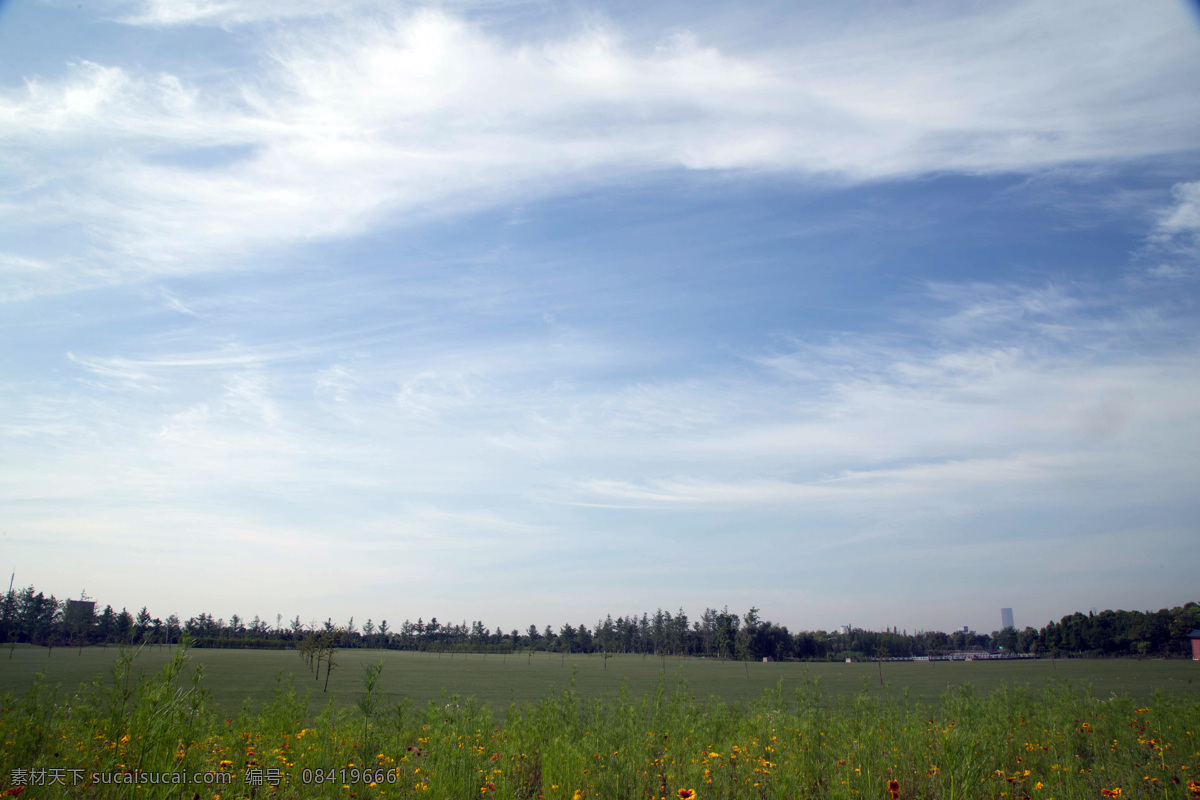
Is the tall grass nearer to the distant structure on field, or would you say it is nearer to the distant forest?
the distant forest

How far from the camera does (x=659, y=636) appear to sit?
489ft

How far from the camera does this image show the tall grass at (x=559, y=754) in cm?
652

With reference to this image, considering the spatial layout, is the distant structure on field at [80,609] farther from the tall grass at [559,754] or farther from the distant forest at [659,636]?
the tall grass at [559,754]

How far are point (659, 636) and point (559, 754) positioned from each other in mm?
150549

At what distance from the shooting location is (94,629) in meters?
114

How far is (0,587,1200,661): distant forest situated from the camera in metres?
109

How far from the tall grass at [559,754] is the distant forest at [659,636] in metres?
81.6

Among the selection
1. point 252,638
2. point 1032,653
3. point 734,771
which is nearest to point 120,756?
point 734,771

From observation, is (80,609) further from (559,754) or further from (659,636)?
(559,754)

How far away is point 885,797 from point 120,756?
9.31m

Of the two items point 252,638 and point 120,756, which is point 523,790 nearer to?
point 120,756

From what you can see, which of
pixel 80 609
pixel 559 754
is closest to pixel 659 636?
pixel 80 609

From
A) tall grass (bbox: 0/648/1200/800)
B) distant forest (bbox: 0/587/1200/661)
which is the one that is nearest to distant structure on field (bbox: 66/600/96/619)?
distant forest (bbox: 0/587/1200/661)

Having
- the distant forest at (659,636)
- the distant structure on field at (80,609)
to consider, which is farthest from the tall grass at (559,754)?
the distant structure on field at (80,609)
